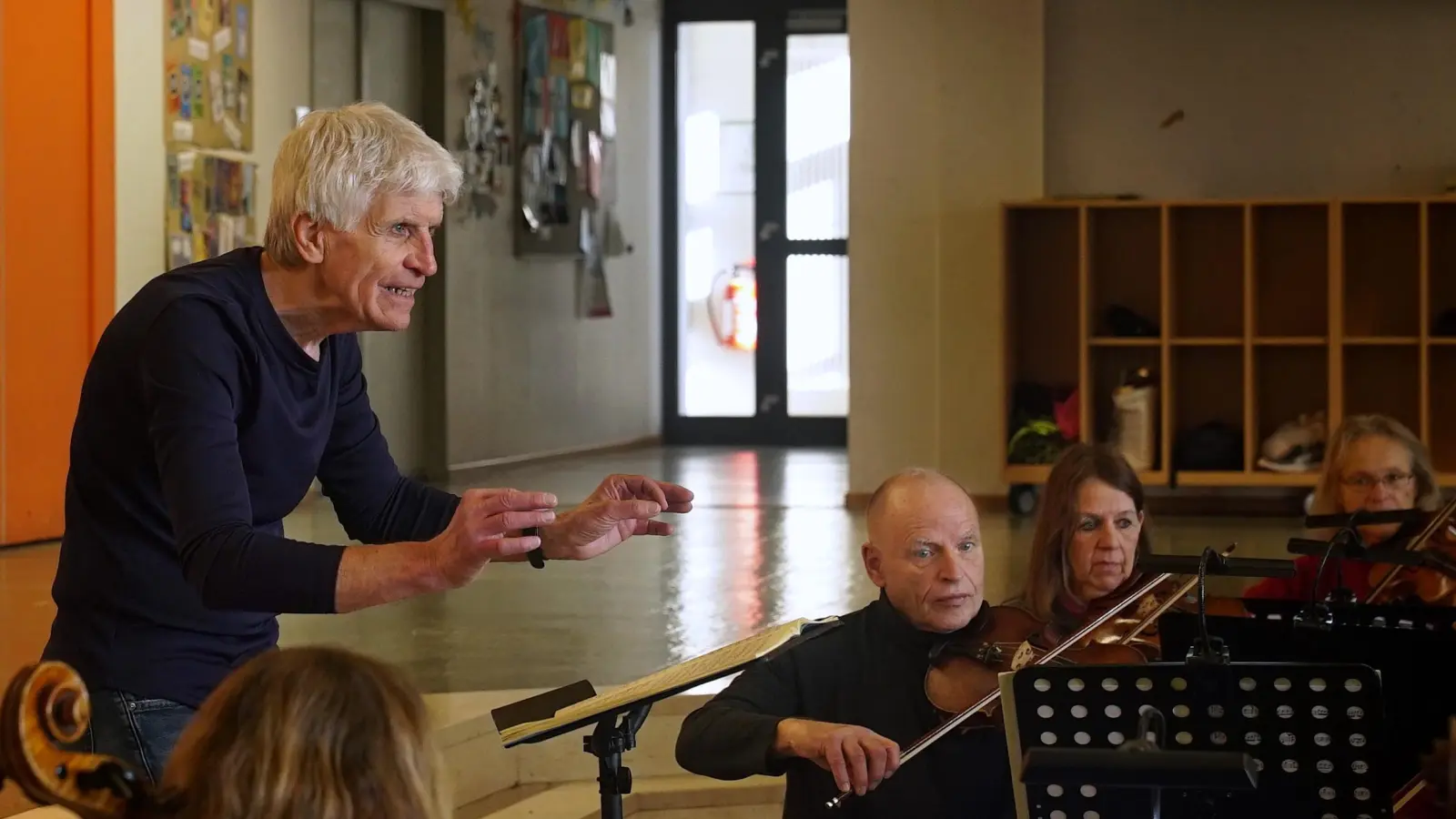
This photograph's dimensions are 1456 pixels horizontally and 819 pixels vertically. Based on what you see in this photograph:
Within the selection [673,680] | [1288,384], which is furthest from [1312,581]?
[1288,384]

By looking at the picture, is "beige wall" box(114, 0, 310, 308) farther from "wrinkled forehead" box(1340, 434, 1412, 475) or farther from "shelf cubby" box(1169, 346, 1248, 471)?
"wrinkled forehead" box(1340, 434, 1412, 475)

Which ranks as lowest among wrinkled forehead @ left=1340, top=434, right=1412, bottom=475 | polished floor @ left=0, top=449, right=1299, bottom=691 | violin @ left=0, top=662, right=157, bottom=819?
polished floor @ left=0, top=449, right=1299, bottom=691

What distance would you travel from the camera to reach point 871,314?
7.59m

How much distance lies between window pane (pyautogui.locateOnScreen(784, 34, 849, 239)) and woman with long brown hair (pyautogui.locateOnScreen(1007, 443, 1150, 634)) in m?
8.68

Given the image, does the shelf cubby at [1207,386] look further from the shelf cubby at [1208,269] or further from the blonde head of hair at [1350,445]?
the blonde head of hair at [1350,445]

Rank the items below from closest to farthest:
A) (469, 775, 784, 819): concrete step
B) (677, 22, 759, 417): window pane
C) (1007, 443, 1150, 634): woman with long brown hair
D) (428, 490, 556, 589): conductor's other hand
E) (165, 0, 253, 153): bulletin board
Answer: (428, 490, 556, 589): conductor's other hand < (1007, 443, 1150, 634): woman with long brown hair < (469, 775, 784, 819): concrete step < (165, 0, 253, 153): bulletin board < (677, 22, 759, 417): window pane

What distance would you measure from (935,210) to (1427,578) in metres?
4.68

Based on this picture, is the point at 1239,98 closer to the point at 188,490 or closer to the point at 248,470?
the point at 248,470

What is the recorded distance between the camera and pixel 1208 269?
7.38 meters

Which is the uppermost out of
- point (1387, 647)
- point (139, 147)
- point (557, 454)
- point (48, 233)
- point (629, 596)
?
point (139, 147)

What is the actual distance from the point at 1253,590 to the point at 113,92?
4.96 meters

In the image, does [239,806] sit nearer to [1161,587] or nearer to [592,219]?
[1161,587]

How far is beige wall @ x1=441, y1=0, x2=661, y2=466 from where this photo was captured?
912cm

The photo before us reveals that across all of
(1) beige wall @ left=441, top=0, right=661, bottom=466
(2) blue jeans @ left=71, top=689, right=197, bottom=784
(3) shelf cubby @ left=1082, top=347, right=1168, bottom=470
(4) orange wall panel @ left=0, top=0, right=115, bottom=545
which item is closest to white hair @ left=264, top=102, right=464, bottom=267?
(2) blue jeans @ left=71, top=689, right=197, bottom=784
